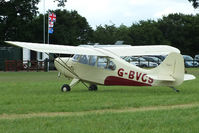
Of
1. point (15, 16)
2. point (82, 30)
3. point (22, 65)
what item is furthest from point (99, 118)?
point (82, 30)

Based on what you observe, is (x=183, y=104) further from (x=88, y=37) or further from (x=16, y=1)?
(x=88, y=37)

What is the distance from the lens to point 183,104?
39.7 feet

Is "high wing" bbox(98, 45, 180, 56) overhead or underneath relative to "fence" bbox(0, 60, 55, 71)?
overhead

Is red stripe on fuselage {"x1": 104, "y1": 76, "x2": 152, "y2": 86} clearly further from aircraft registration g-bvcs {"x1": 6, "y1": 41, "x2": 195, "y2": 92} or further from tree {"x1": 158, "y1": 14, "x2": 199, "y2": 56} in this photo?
tree {"x1": 158, "y1": 14, "x2": 199, "y2": 56}

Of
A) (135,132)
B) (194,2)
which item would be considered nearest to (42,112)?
(135,132)

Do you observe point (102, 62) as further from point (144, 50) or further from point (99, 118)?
point (99, 118)

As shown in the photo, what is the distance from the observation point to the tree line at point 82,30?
55.8m

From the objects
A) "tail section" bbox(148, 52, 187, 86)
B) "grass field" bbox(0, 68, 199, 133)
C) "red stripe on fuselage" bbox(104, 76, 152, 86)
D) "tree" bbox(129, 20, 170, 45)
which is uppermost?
"tree" bbox(129, 20, 170, 45)

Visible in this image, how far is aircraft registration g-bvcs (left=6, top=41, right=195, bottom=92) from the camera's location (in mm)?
14930

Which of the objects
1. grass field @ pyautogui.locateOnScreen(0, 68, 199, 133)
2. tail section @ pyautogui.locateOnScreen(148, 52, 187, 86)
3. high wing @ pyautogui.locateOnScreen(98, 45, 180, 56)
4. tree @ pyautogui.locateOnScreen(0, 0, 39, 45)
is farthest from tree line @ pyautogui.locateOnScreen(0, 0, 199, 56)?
grass field @ pyautogui.locateOnScreen(0, 68, 199, 133)

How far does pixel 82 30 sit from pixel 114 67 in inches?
2325

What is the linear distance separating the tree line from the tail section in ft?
138

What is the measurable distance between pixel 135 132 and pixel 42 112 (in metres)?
3.85

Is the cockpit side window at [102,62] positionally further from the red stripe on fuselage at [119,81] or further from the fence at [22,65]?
the fence at [22,65]
